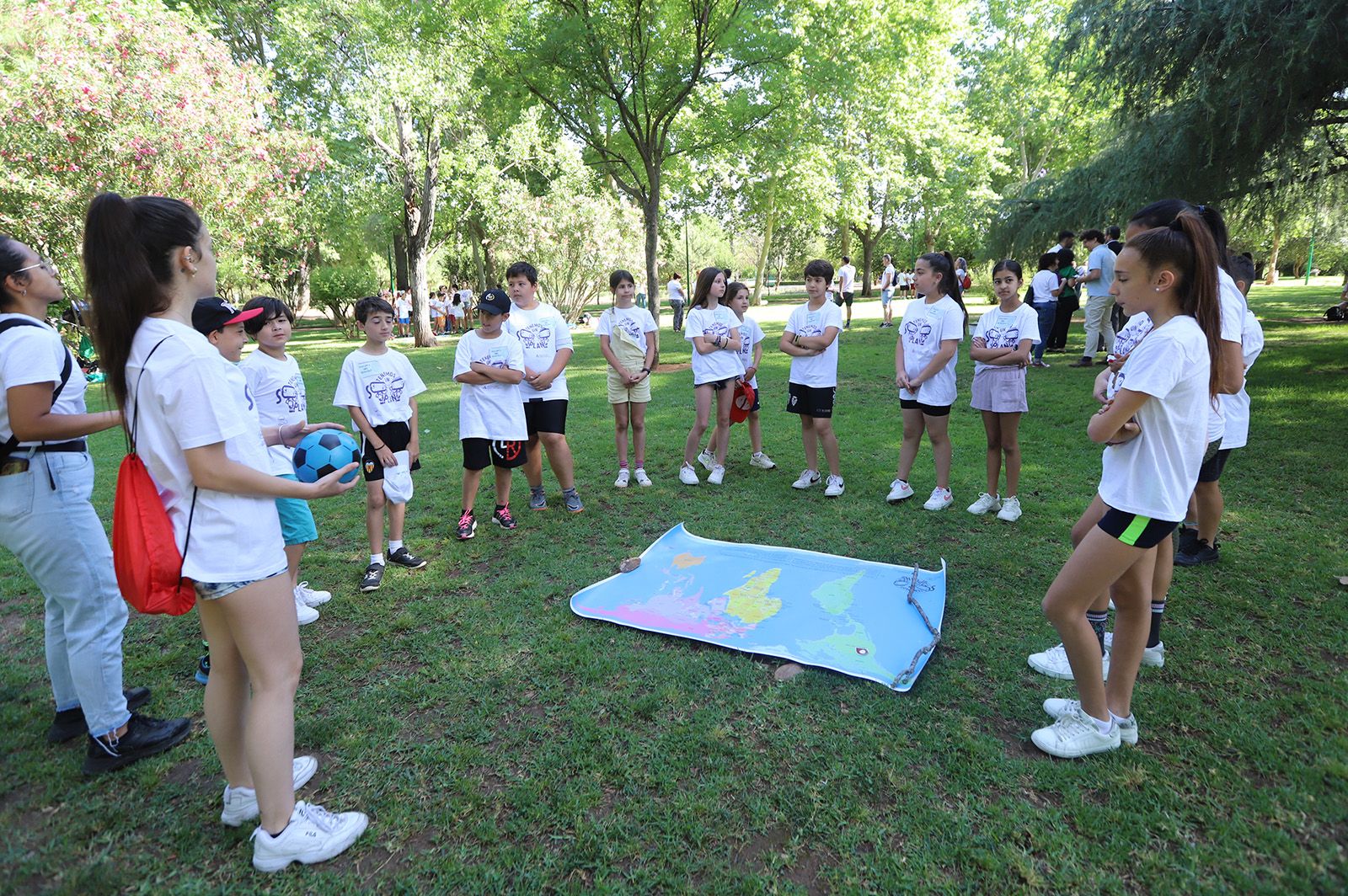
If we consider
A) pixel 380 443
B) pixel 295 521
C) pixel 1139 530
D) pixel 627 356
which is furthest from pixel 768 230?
pixel 1139 530

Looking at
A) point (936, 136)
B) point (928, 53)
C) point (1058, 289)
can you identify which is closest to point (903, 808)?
point (1058, 289)

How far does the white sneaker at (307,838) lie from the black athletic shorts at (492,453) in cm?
292

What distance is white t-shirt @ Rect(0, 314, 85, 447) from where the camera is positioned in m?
2.44

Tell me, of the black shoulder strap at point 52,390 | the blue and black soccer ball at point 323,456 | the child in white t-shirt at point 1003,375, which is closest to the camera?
the black shoulder strap at point 52,390

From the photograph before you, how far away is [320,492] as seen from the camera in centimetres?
214

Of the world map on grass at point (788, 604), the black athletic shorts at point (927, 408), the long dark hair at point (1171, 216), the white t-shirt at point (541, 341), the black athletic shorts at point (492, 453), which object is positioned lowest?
the world map on grass at point (788, 604)

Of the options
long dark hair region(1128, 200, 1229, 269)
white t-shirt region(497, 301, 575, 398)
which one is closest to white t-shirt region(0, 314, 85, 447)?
white t-shirt region(497, 301, 575, 398)

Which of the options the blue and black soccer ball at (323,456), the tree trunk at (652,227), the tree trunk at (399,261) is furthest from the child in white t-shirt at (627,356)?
the tree trunk at (399,261)

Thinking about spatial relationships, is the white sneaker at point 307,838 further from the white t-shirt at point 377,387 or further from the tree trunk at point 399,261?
the tree trunk at point 399,261

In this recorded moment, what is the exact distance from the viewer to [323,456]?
294cm

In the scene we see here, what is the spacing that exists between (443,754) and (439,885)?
2.16ft

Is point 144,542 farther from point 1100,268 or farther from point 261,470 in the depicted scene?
point 1100,268

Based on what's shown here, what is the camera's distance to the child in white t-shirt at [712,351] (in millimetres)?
6188

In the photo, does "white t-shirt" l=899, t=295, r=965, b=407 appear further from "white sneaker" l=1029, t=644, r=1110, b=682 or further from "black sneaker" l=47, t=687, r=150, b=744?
"black sneaker" l=47, t=687, r=150, b=744
